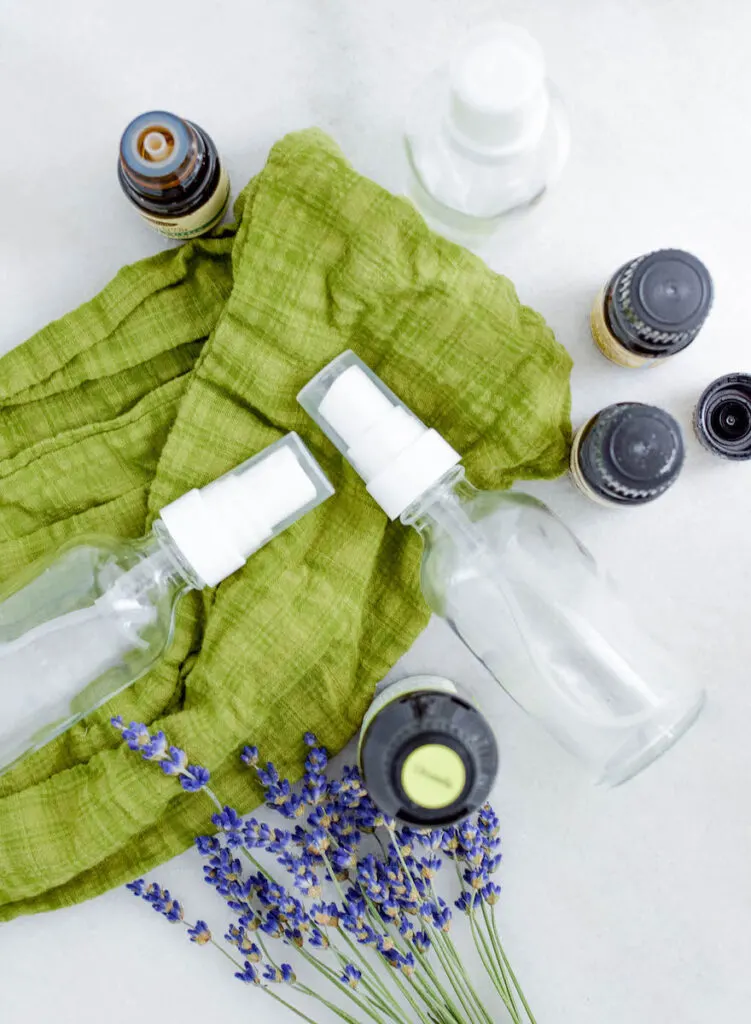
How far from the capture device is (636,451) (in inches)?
18.6

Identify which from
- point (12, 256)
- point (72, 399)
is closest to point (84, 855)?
point (72, 399)

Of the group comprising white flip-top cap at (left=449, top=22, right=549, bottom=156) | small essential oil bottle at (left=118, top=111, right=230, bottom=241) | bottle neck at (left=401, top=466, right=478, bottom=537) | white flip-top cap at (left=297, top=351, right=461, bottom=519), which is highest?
small essential oil bottle at (left=118, top=111, right=230, bottom=241)

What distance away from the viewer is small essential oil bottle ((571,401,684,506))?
1.54 ft

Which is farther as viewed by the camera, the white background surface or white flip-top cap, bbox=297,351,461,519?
the white background surface

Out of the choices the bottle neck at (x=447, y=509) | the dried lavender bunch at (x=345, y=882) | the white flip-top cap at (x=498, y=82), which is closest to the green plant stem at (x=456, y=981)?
the dried lavender bunch at (x=345, y=882)

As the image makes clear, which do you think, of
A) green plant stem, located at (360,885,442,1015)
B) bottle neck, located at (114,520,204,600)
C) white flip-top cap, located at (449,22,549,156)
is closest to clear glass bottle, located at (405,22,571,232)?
white flip-top cap, located at (449,22,549,156)

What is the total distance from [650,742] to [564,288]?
1.06 feet

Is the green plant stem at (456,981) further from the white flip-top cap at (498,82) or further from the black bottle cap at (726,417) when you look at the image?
the white flip-top cap at (498,82)

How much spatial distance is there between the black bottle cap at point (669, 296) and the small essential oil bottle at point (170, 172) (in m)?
0.27

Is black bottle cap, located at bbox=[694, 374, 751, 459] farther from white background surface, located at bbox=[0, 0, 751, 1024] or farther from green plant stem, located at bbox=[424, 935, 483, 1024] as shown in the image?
green plant stem, located at bbox=[424, 935, 483, 1024]

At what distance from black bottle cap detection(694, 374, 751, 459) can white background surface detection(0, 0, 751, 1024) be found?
0.07 ft

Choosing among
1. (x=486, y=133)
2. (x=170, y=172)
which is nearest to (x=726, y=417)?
(x=486, y=133)

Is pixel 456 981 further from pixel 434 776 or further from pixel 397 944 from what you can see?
pixel 434 776

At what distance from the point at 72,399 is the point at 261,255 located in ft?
0.57
